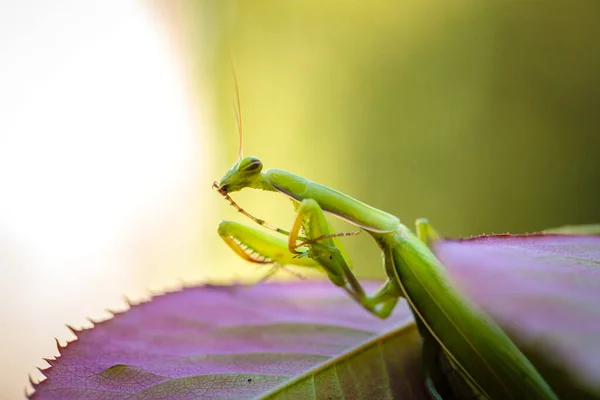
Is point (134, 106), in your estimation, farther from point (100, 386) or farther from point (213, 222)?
point (100, 386)

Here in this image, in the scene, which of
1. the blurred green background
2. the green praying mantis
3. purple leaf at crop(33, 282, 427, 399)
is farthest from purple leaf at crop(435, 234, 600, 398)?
the blurred green background

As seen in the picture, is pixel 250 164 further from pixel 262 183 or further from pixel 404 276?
pixel 404 276

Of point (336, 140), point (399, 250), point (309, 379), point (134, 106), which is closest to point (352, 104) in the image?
point (336, 140)

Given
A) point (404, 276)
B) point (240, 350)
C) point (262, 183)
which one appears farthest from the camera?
point (262, 183)

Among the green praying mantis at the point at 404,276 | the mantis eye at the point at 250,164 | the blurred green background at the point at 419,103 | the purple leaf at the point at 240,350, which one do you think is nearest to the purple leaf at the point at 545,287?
the green praying mantis at the point at 404,276

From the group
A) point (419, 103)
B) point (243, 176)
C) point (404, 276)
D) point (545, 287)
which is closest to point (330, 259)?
point (404, 276)

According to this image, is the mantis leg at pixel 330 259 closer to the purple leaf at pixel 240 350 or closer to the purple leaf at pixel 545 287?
the purple leaf at pixel 240 350
